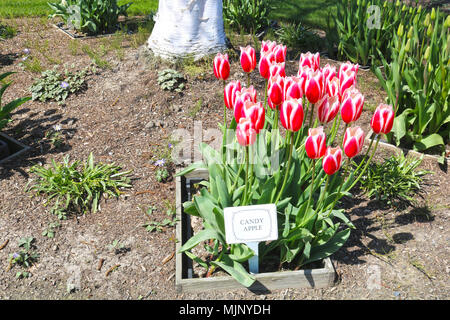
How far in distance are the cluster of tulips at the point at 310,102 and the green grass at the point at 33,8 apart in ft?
16.3

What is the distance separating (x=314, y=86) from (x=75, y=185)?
187cm

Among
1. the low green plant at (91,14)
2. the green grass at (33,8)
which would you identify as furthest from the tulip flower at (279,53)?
the green grass at (33,8)

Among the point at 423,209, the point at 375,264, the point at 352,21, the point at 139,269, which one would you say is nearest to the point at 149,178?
the point at 139,269

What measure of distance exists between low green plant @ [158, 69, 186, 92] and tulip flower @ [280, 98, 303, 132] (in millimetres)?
2365

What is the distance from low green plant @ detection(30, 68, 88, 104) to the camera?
4102mm

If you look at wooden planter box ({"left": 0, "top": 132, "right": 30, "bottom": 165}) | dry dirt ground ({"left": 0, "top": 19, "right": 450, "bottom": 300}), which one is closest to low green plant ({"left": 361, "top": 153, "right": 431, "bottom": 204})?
dry dirt ground ({"left": 0, "top": 19, "right": 450, "bottom": 300})

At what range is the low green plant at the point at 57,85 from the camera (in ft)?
13.5

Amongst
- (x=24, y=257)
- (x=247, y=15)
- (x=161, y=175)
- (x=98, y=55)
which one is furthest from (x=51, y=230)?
(x=247, y=15)

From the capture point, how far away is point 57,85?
420cm

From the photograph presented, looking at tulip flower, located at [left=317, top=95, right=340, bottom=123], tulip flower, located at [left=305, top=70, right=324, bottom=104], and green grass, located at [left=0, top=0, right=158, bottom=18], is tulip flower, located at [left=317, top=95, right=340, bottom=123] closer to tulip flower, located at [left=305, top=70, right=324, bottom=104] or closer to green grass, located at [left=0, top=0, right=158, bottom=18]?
tulip flower, located at [left=305, top=70, right=324, bottom=104]

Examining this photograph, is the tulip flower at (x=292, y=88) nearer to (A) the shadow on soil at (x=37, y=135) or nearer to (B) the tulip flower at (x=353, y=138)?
(B) the tulip flower at (x=353, y=138)

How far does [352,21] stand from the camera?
4.75 meters

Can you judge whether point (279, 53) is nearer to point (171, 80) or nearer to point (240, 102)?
point (240, 102)

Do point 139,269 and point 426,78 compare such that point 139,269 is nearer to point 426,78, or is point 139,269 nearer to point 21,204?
point 21,204
